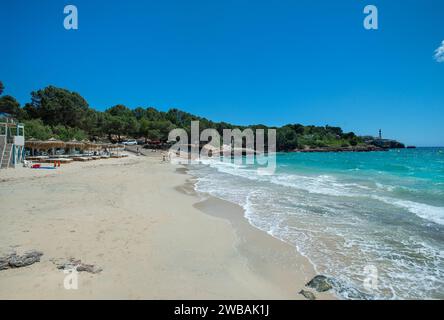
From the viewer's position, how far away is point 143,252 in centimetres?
560

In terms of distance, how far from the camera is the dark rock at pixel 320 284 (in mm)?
4434

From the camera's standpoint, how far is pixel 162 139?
6981cm

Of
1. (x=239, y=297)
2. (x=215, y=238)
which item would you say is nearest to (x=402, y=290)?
(x=239, y=297)

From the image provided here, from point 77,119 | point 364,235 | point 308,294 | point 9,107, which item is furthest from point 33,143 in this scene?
point 9,107

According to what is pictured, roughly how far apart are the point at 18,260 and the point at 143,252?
7.33 ft

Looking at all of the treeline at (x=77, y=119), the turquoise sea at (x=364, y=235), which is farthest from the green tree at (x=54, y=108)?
→ the turquoise sea at (x=364, y=235)

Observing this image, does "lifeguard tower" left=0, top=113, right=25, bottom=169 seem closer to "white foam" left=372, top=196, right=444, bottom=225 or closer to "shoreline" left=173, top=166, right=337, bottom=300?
"shoreline" left=173, top=166, right=337, bottom=300

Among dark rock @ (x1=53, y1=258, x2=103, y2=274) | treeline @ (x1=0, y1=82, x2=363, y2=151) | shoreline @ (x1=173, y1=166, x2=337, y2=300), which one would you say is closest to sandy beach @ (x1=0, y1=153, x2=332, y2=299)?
shoreline @ (x1=173, y1=166, x2=337, y2=300)

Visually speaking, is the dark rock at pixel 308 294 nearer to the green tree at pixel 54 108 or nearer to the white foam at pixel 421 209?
the white foam at pixel 421 209

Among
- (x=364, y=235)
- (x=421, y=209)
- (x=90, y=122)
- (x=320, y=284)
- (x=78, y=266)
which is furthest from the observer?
(x=90, y=122)

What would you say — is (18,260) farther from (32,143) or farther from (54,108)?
(54,108)
